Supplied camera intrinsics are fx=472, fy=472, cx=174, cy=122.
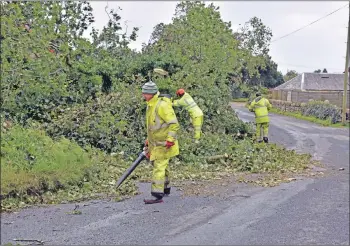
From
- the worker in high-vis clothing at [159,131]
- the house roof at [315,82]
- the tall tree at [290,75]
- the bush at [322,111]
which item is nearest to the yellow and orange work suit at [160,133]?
the worker in high-vis clothing at [159,131]

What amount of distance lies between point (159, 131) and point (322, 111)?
21645 mm

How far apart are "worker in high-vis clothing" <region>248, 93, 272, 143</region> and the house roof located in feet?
68.8

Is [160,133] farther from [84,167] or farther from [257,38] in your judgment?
[257,38]

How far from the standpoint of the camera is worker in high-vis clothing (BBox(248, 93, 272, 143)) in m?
13.4

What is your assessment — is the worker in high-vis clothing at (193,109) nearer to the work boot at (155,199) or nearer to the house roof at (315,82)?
the work boot at (155,199)

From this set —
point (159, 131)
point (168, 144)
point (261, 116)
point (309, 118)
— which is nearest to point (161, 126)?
point (159, 131)

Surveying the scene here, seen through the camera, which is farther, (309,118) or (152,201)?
(309,118)

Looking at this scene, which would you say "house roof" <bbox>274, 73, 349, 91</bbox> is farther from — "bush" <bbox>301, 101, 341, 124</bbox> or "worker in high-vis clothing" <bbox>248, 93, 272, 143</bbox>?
"worker in high-vis clothing" <bbox>248, 93, 272, 143</bbox>

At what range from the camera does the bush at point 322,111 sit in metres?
25.2

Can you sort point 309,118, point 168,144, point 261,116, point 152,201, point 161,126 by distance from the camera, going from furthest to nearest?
point 309,118, point 261,116, point 152,201, point 161,126, point 168,144

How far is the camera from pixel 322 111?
86.5ft

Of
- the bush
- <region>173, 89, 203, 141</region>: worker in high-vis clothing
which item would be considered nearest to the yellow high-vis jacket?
<region>173, 89, 203, 141</region>: worker in high-vis clothing

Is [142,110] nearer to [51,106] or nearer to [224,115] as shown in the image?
[51,106]

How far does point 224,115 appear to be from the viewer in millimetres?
13188
